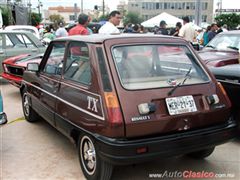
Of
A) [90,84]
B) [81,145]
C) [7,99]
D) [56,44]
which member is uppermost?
[56,44]

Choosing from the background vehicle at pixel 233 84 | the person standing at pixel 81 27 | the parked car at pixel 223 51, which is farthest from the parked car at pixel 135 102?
the person standing at pixel 81 27

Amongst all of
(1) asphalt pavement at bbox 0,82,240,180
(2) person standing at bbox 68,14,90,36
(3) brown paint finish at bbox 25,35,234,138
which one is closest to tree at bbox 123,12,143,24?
(2) person standing at bbox 68,14,90,36

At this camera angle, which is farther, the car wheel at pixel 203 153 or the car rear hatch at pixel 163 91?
the car wheel at pixel 203 153

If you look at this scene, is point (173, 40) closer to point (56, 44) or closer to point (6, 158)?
point (56, 44)

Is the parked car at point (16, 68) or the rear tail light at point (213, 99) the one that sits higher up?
the rear tail light at point (213, 99)

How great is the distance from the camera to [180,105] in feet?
10.4

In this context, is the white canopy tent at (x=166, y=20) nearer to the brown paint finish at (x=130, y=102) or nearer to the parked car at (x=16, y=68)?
the parked car at (x=16, y=68)

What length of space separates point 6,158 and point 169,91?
2300 millimetres

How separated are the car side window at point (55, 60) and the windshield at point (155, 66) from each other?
107 centimetres

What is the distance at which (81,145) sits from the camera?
11.3 ft

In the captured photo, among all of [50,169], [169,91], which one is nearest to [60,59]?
[50,169]

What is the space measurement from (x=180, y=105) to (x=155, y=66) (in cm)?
64

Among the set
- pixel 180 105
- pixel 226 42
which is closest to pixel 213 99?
pixel 180 105

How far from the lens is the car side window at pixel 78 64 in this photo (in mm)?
3406
